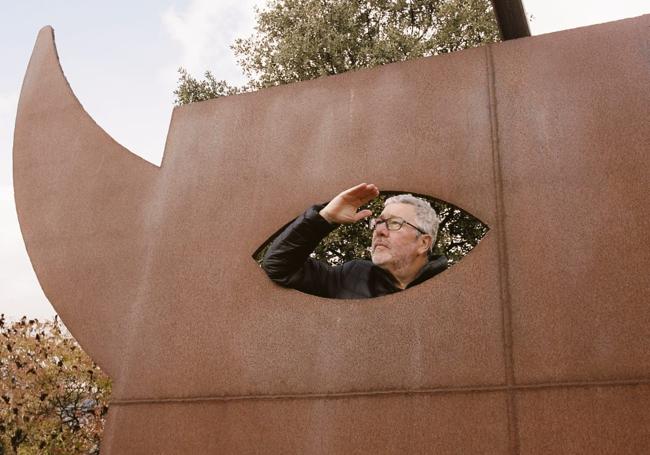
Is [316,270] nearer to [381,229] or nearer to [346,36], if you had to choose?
[381,229]

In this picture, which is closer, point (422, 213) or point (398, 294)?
point (398, 294)

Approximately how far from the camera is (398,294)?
2.78 m

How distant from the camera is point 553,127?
286 centimetres

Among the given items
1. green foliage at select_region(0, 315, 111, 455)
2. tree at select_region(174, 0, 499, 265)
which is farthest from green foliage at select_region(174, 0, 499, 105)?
green foliage at select_region(0, 315, 111, 455)

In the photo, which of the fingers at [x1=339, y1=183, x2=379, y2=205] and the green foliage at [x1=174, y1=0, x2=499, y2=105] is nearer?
the fingers at [x1=339, y1=183, x2=379, y2=205]

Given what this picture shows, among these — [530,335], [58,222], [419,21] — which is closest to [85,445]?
[58,222]

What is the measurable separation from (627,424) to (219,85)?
490 inches

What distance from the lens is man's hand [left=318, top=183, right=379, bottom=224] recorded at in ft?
9.49

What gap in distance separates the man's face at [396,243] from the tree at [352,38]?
7.31 m

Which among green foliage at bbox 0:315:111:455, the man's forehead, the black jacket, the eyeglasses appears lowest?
green foliage at bbox 0:315:111:455

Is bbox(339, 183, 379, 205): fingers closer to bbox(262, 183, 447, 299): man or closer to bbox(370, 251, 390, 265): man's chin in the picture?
bbox(262, 183, 447, 299): man

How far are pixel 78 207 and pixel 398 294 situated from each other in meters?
2.16

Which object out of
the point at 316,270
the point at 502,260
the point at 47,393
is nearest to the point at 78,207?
the point at 316,270

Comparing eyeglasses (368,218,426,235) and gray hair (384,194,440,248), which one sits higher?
gray hair (384,194,440,248)
